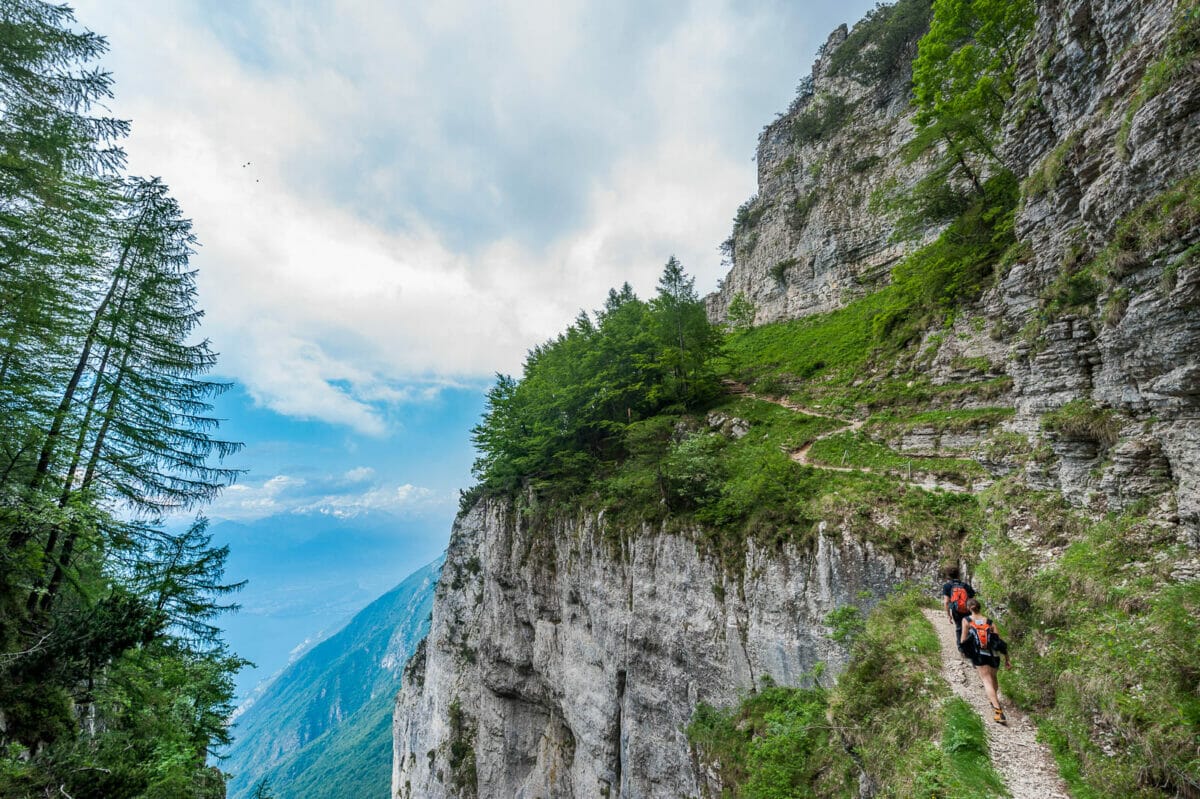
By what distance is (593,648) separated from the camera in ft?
71.3

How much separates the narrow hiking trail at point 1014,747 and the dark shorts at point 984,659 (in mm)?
680

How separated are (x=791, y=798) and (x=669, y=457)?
454 inches

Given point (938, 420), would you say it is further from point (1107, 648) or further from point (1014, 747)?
point (1014, 747)

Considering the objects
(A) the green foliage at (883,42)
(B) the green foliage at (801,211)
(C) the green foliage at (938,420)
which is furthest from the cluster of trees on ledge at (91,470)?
(A) the green foliage at (883,42)

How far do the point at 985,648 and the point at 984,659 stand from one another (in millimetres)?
166

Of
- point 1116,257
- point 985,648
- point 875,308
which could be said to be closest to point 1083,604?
point 985,648

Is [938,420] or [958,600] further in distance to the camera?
[938,420]

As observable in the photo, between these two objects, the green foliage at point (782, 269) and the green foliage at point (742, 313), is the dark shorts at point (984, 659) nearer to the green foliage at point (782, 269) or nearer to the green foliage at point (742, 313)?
the green foliage at point (742, 313)

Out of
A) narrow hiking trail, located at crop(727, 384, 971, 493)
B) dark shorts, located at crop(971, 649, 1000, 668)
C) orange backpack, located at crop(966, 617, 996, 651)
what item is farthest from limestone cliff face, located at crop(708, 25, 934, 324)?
dark shorts, located at crop(971, 649, 1000, 668)

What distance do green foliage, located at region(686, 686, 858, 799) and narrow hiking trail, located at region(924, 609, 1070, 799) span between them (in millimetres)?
2817

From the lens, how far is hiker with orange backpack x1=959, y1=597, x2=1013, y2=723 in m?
6.51

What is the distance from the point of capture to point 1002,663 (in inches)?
291

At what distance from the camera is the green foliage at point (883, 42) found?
133 feet

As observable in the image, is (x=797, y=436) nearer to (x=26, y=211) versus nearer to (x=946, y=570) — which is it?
(x=946, y=570)
